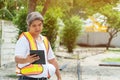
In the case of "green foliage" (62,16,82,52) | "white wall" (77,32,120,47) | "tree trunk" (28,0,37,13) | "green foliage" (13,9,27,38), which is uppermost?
"tree trunk" (28,0,37,13)

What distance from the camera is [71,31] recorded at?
2498cm

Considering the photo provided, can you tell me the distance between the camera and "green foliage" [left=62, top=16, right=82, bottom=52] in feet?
82.1

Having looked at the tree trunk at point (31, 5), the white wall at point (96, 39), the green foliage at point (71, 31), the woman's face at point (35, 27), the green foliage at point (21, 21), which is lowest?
the white wall at point (96, 39)

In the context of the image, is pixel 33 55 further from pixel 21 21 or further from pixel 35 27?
pixel 21 21

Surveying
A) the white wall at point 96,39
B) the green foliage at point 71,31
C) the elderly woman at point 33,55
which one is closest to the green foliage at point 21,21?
the green foliage at point 71,31

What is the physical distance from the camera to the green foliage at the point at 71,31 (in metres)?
25.0

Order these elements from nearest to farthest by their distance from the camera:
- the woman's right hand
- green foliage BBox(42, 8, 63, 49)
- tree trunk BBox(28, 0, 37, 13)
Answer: the woman's right hand, tree trunk BBox(28, 0, 37, 13), green foliage BBox(42, 8, 63, 49)

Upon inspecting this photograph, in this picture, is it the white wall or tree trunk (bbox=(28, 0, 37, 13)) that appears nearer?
tree trunk (bbox=(28, 0, 37, 13))

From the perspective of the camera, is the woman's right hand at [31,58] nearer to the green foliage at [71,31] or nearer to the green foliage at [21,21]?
the green foliage at [21,21]

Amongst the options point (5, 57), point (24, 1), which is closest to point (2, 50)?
point (5, 57)

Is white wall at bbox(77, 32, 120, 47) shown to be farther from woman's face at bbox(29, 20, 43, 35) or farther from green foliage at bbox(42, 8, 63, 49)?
woman's face at bbox(29, 20, 43, 35)

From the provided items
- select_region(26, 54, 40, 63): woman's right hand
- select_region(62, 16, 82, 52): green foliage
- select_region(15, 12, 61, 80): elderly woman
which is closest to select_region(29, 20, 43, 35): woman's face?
select_region(15, 12, 61, 80): elderly woman

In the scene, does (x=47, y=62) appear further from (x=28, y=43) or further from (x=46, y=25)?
(x=46, y=25)

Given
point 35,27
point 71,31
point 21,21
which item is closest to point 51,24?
point 21,21
